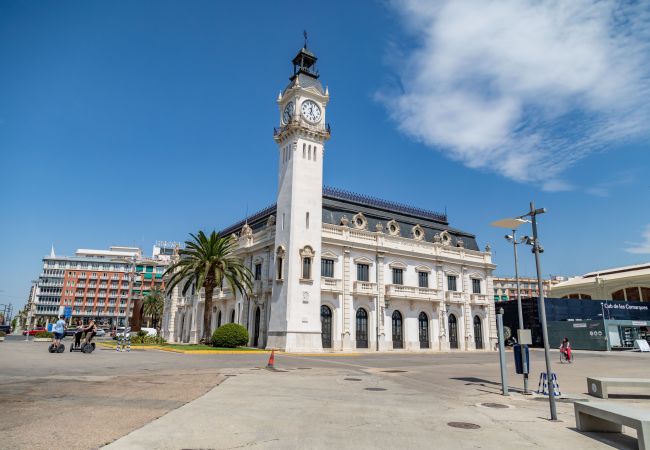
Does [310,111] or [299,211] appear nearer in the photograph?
[299,211]

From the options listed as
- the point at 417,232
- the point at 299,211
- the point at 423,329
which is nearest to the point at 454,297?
the point at 423,329

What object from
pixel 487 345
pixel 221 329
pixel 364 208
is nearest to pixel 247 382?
pixel 221 329

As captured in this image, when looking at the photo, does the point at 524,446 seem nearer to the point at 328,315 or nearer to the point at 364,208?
the point at 328,315

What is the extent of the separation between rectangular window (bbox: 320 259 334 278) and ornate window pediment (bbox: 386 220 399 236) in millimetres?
8308

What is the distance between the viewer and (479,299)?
162 ft

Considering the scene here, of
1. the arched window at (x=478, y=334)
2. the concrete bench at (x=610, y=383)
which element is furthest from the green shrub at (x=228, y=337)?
the arched window at (x=478, y=334)

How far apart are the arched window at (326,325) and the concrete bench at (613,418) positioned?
30.3 metres

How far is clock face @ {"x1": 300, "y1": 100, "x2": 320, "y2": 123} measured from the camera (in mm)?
40000

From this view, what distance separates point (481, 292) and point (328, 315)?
21.6m

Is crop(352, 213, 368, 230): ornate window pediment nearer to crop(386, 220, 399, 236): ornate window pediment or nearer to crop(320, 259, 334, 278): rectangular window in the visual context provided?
crop(386, 220, 399, 236): ornate window pediment

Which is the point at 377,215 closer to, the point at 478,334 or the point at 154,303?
the point at 478,334

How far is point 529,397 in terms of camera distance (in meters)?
13.0

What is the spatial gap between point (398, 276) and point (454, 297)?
7.86 metres

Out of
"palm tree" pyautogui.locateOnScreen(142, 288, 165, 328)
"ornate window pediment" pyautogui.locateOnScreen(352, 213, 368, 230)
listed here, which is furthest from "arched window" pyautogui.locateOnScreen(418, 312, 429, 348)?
"palm tree" pyautogui.locateOnScreen(142, 288, 165, 328)
